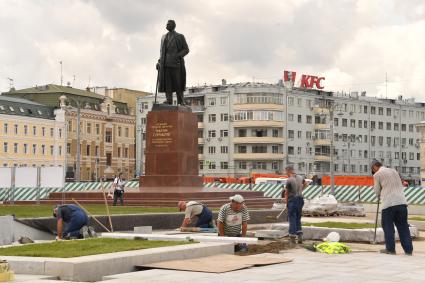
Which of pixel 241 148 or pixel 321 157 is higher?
pixel 241 148

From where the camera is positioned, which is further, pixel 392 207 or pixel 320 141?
pixel 320 141

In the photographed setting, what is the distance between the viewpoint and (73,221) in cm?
1523

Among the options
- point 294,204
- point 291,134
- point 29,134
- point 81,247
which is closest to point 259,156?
point 291,134

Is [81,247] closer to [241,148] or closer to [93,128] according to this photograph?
[241,148]

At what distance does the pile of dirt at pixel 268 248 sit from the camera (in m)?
13.4

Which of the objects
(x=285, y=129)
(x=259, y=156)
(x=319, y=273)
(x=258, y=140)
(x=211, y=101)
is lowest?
(x=319, y=273)

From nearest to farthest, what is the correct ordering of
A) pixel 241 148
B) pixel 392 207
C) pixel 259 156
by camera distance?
pixel 392 207 < pixel 259 156 < pixel 241 148

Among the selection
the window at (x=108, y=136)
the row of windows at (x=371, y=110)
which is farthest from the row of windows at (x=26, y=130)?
the row of windows at (x=371, y=110)

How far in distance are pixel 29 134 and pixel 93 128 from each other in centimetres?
1049

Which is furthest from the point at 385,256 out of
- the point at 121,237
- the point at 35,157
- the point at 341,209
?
the point at 35,157

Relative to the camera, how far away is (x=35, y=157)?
90.1 meters

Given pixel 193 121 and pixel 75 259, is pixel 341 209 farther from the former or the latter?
pixel 75 259

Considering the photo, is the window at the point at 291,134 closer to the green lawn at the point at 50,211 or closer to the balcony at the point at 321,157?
the balcony at the point at 321,157

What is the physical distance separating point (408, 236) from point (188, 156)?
15724 millimetres
